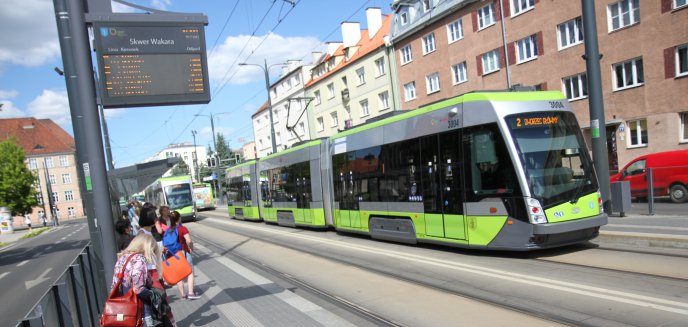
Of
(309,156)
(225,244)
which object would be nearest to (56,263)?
(225,244)

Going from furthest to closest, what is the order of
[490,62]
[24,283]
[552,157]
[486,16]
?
1. [490,62]
2. [486,16]
3. [24,283]
4. [552,157]

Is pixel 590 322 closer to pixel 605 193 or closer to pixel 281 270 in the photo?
pixel 281 270

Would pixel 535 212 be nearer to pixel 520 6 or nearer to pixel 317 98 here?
pixel 520 6

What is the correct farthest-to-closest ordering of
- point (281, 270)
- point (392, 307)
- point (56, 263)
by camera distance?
point (56, 263), point (281, 270), point (392, 307)

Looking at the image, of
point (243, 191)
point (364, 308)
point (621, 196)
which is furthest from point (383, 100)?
point (364, 308)

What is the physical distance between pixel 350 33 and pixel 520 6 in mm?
21346

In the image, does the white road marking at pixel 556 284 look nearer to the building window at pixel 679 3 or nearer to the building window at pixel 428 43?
the building window at pixel 679 3

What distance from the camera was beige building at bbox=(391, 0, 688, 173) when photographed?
1869cm

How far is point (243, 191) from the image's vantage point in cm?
2614

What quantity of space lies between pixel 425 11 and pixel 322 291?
87.6ft

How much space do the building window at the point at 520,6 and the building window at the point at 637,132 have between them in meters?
7.69

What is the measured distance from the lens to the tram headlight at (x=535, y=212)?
7758mm

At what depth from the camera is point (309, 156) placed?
16.2 meters

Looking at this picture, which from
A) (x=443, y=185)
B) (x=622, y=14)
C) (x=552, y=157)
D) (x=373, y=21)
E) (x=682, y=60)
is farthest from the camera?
(x=373, y=21)
